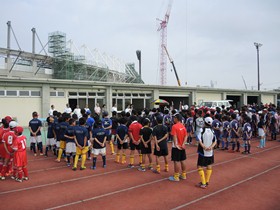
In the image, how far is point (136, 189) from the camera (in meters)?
6.15

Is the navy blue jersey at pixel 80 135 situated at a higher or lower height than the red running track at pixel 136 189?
A: higher

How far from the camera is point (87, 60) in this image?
39.2 metres

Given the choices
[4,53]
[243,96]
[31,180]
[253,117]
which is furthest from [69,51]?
[31,180]

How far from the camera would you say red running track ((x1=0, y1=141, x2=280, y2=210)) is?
526cm

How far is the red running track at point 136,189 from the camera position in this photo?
526 cm

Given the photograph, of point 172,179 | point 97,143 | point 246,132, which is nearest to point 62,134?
point 97,143

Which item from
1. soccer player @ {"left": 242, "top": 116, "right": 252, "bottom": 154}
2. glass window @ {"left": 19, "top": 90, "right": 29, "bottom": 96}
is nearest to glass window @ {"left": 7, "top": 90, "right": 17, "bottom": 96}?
glass window @ {"left": 19, "top": 90, "right": 29, "bottom": 96}

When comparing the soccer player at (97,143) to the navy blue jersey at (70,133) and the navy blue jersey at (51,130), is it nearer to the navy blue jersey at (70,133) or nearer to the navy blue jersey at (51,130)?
the navy blue jersey at (70,133)

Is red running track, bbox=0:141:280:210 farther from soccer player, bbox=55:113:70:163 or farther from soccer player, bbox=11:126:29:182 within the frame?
soccer player, bbox=55:113:70:163

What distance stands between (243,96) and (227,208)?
108 feet

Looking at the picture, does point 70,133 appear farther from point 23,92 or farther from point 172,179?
point 23,92

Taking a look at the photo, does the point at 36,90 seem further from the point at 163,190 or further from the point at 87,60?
the point at 87,60

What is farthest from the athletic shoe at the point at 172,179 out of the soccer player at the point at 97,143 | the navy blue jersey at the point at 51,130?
the navy blue jersey at the point at 51,130

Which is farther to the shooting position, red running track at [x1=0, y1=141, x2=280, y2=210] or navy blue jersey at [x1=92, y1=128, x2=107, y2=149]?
navy blue jersey at [x1=92, y1=128, x2=107, y2=149]
